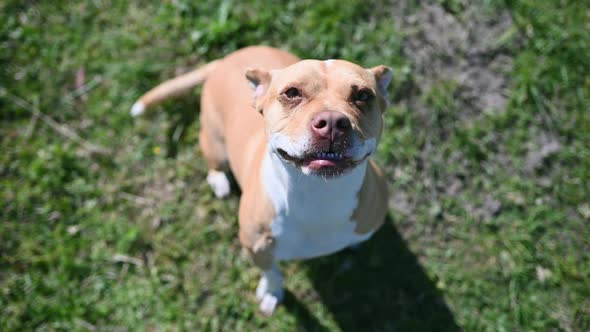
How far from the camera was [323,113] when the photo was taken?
2363 mm

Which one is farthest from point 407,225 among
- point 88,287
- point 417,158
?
point 88,287

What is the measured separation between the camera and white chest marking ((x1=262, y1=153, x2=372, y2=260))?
106 inches

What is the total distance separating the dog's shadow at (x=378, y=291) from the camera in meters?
4.17

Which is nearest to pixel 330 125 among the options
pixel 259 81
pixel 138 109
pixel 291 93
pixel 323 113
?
pixel 323 113

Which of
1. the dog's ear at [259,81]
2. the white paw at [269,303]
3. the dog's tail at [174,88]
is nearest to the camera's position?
the dog's ear at [259,81]

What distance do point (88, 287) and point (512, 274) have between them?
371cm

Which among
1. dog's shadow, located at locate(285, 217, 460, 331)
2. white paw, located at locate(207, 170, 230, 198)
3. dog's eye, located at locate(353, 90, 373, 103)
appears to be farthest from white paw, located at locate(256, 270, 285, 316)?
dog's eye, located at locate(353, 90, 373, 103)

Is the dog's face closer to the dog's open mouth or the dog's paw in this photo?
the dog's open mouth

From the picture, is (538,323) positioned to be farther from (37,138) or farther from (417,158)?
(37,138)

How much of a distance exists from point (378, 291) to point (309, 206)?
1813 millimetres

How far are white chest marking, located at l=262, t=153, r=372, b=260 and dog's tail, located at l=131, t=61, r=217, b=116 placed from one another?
5.50 ft

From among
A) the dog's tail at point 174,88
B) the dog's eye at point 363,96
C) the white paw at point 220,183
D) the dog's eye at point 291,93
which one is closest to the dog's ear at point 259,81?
the dog's eye at point 291,93

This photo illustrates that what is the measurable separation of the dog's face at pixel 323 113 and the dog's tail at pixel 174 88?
1.56m

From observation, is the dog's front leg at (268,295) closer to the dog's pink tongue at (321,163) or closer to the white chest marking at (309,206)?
the white chest marking at (309,206)
